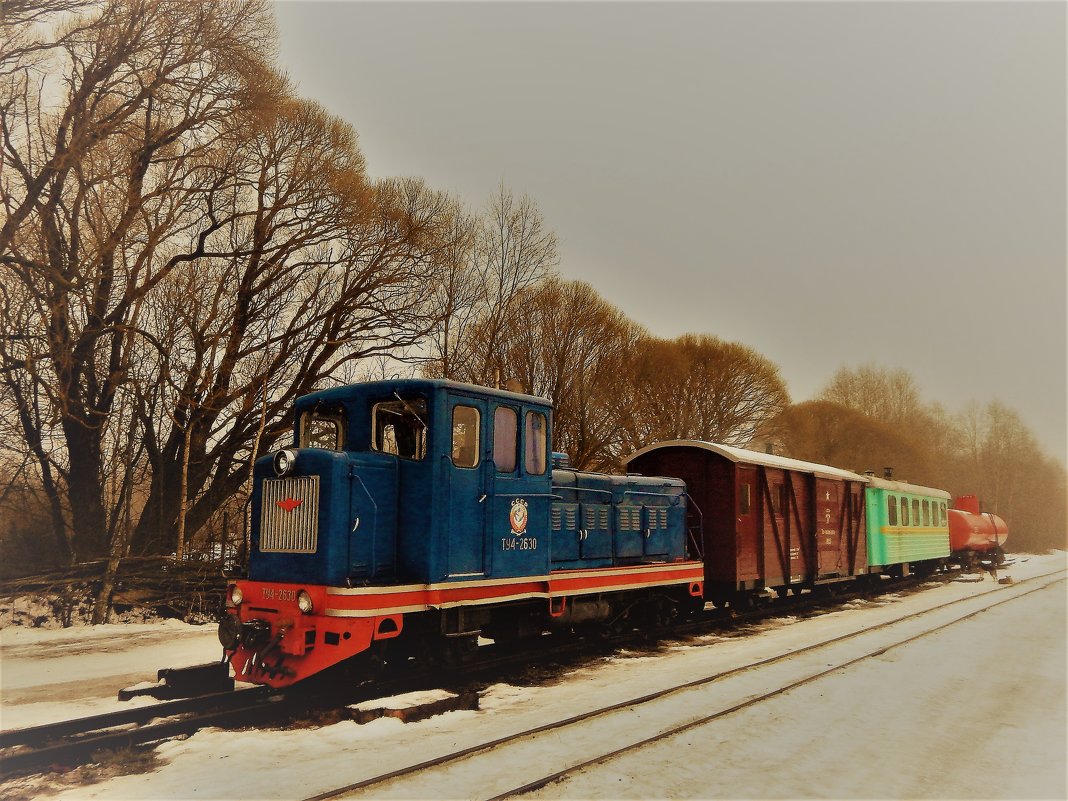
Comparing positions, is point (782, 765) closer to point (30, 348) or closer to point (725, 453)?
point (725, 453)

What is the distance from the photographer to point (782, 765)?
19.2 ft

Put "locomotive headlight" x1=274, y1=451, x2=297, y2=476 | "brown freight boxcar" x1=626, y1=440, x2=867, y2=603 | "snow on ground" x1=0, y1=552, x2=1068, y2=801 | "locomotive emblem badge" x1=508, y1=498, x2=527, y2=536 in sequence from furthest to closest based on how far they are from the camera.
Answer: "brown freight boxcar" x1=626, y1=440, x2=867, y2=603 < "locomotive emblem badge" x1=508, y1=498, x2=527, y2=536 < "locomotive headlight" x1=274, y1=451, x2=297, y2=476 < "snow on ground" x1=0, y1=552, x2=1068, y2=801

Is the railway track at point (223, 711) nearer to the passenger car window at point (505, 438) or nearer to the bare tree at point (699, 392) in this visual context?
the passenger car window at point (505, 438)

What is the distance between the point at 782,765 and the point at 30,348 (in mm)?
13414

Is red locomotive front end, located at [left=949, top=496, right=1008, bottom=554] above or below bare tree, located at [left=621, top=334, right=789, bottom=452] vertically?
below

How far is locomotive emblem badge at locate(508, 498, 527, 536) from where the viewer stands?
8.59 meters

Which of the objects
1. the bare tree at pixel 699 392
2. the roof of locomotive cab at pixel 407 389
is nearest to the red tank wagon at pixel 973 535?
the bare tree at pixel 699 392

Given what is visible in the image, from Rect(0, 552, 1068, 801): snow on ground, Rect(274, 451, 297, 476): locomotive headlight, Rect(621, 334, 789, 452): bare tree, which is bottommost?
Rect(0, 552, 1068, 801): snow on ground

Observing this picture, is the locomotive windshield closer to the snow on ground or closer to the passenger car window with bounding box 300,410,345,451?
the passenger car window with bounding box 300,410,345,451

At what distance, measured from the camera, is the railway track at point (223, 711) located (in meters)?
5.96

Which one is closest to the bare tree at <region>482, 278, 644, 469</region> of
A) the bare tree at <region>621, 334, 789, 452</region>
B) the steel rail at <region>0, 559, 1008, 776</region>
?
the bare tree at <region>621, 334, 789, 452</region>

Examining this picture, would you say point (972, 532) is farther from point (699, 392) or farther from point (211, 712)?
point (211, 712)

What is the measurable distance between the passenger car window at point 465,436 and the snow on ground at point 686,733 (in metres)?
2.54

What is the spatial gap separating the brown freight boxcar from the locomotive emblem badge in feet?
17.4
